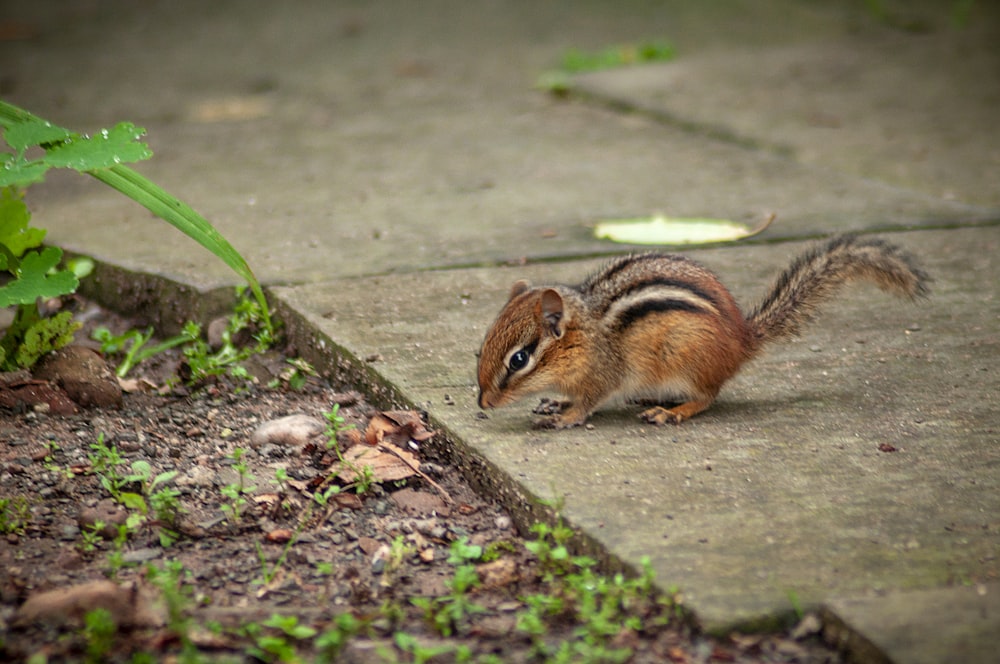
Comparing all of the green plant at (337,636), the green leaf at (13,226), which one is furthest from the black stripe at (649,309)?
the green leaf at (13,226)

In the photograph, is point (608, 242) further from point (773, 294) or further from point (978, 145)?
point (978, 145)

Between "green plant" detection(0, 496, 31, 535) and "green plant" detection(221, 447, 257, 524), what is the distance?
48 cm

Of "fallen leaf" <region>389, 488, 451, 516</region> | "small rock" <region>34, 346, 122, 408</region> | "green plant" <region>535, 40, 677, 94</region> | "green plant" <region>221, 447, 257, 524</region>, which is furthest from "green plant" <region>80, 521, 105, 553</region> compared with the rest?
"green plant" <region>535, 40, 677, 94</region>

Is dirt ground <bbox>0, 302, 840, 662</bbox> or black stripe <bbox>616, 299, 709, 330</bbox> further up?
black stripe <bbox>616, 299, 709, 330</bbox>

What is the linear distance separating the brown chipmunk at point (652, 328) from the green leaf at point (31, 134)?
1388mm

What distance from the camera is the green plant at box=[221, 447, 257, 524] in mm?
3119

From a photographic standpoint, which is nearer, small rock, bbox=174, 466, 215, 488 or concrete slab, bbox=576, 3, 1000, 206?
small rock, bbox=174, 466, 215, 488

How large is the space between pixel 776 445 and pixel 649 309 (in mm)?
562

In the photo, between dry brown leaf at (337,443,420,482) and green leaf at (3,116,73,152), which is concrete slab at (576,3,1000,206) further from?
green leaf at (3,116,73,152)

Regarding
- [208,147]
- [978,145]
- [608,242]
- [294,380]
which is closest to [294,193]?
[208,147]

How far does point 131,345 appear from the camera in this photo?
455 centimetres

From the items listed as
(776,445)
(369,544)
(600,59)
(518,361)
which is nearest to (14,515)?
(369,544)

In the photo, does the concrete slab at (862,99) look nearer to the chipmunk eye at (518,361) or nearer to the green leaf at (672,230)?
the green leaf at (672,230)

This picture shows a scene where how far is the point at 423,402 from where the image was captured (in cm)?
356
